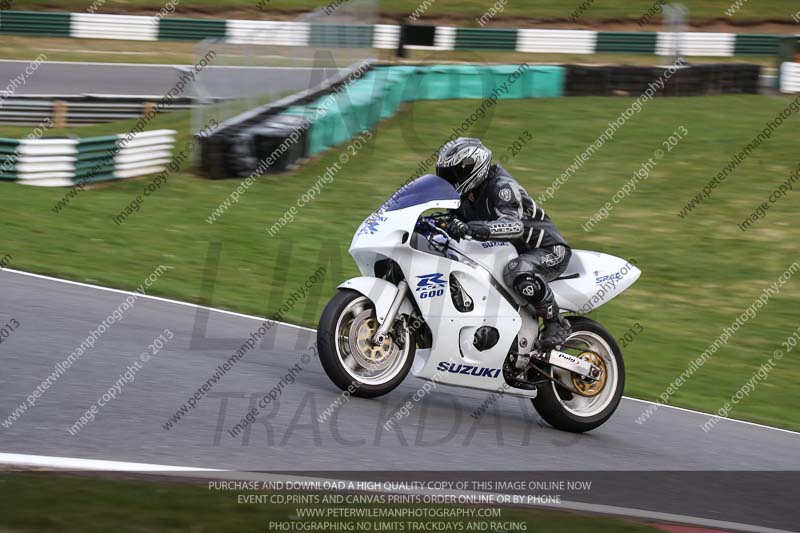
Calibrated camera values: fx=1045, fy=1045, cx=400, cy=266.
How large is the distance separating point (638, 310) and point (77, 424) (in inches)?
334

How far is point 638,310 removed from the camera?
12969 millimetres

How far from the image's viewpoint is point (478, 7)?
36.8 meters

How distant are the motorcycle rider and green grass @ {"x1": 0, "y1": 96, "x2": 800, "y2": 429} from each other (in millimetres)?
2576

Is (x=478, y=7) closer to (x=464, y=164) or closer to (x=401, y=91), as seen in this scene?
(x=401, y=91)

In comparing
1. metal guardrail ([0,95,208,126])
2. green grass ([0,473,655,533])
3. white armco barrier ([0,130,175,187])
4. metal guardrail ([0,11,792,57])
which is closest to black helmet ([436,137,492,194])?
green grass ([0,473,655,533])

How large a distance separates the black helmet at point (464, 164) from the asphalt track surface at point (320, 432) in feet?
5.35

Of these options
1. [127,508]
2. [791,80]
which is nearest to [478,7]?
[791,80]

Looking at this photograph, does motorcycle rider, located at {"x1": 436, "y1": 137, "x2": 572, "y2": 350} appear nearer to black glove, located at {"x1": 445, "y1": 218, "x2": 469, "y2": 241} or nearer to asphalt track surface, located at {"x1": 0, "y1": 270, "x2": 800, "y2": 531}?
black glove, located at {"x1": 445, "y1": 218, "x2": 469, "y2": 241}

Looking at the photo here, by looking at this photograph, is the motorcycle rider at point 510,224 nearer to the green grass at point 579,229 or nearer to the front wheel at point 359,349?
the front wheel at point 359,349

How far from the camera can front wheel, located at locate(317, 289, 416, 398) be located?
691 centimetres

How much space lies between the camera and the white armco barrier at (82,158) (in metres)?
15.6

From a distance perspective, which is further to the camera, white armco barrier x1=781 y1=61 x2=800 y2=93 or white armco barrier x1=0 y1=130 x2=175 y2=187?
white armco barrier x1=781 y1=61 x2=800 y2=93

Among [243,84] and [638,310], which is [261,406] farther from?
[243,84]

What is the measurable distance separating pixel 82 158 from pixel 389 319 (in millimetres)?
10564
